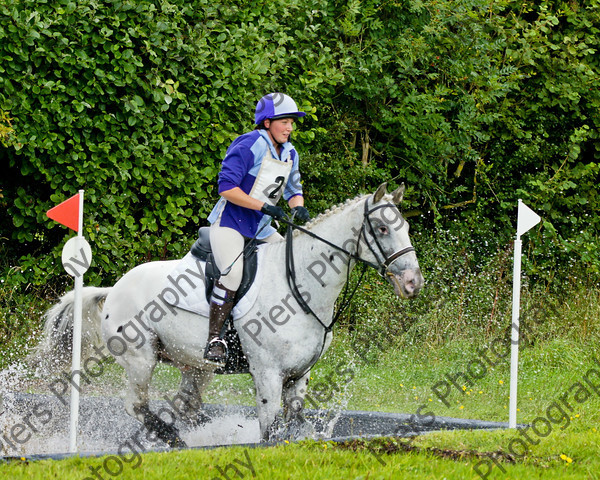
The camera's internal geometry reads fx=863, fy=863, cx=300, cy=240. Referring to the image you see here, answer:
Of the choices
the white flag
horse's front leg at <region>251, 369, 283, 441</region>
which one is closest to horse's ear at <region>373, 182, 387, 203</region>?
horse's front leg at <region>251, 369, 283, 441</region>

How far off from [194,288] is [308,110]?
439cm

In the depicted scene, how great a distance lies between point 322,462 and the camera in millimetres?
5176

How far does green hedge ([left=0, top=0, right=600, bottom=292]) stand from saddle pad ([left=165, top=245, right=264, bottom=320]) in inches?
122

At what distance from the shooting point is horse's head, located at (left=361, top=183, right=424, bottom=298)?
17.9 feet

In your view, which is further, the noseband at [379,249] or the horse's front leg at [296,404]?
the horse's front leg at [296,404]

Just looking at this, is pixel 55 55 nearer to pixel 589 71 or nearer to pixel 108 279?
pixel 108 279

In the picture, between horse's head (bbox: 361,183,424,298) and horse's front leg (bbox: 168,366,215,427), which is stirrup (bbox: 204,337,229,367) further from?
horse's head (bbox: 361,183,424,298)

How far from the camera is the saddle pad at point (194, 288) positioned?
19.4 feet

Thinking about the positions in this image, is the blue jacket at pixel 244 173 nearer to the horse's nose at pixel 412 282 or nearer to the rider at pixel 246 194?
the rider at pixel 246 194

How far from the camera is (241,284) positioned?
5.96m

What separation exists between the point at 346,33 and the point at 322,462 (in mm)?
7122

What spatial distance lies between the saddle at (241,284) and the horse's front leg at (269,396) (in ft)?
1.20

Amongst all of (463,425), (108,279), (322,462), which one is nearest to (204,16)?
(108,279)

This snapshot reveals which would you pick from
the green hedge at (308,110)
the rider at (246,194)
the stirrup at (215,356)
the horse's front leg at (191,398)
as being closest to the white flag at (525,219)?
the rider at (246,194)
